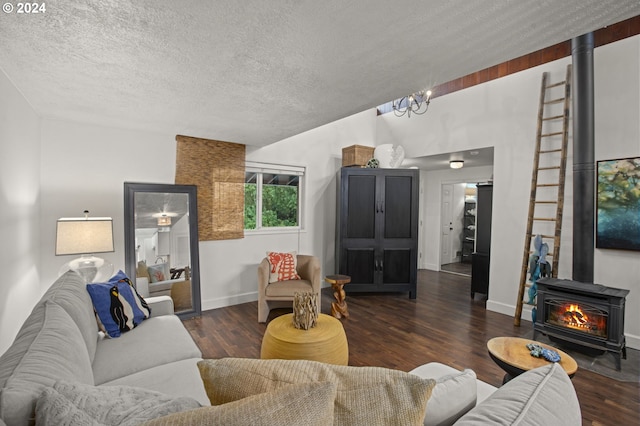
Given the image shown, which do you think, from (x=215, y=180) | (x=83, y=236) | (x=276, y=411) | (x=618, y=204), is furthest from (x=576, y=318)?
(x=83, y=236)

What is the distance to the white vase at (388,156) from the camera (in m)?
4.98

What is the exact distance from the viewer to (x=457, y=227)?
7.68m

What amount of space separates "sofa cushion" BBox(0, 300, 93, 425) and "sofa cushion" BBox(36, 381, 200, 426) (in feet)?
0.15

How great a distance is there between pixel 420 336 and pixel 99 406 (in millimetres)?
3105

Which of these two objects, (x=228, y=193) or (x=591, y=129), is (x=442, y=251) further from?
(x=228, y=193)

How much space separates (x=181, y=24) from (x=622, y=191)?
13.5 feet

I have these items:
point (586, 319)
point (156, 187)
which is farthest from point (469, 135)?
point (156, 187)

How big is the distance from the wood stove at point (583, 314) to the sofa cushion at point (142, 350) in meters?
3.22

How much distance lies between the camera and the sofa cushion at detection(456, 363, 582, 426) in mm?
794

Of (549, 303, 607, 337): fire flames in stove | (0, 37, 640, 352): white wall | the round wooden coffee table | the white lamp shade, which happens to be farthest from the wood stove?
the white lamp shade

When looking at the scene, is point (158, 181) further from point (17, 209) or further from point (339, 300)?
point (339, 300)

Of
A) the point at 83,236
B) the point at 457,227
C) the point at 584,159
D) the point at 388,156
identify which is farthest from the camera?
the point at 457,227

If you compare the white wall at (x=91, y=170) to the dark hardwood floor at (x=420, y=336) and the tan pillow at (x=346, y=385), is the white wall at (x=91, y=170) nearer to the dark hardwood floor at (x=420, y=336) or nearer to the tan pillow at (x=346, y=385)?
the dark hardwood floor at (x=420, y=336)

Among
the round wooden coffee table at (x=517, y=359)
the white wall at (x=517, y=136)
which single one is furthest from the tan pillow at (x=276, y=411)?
the white wall at (x=517, y=136)
